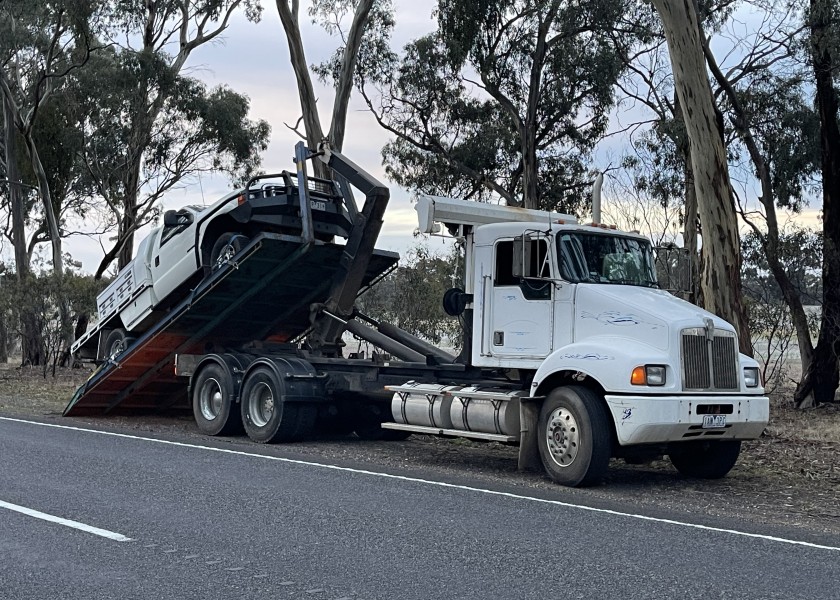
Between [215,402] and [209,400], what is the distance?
0.12 metres

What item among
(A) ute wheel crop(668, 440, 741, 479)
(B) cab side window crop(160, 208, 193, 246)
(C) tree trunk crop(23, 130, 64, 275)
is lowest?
(A) ute wheel crop(668, 440, 741, 479)

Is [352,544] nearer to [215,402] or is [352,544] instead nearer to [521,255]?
[521,255]

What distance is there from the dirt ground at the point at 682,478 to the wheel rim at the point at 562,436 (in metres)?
0.31

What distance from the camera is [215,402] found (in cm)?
1481

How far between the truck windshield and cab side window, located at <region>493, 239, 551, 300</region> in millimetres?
186

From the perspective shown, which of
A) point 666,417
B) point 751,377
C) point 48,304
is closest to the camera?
point 666,417

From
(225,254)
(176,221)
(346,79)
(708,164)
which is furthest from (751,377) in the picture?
(346,79)

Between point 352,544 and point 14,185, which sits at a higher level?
point 14,185

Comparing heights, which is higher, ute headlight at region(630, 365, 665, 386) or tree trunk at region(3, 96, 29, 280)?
tree trunk at region(3, 96, 29, 280)

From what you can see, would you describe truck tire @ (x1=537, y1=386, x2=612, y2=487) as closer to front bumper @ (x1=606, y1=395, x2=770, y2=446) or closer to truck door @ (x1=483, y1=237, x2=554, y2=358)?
front bumper @ (x1=606, y1=395, x2=770, y2=446)

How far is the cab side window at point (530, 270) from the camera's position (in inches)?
436

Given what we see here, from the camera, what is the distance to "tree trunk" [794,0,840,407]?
21.1 metres

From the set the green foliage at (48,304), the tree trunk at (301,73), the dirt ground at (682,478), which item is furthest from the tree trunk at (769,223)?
the green foliage at (48,304)

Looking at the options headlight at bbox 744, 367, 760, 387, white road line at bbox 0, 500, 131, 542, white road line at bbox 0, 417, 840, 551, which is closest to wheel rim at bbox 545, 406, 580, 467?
white road line at bbox 0, 417, 840, 551
